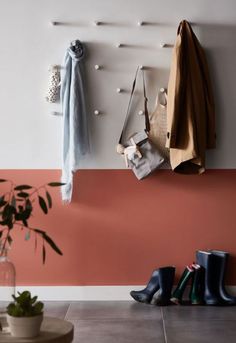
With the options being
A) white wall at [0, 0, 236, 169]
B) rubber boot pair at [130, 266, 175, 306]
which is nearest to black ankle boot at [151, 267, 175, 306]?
rubber boot pair at [130, 266, 175, 306]

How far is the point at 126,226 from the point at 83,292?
48 centimetres

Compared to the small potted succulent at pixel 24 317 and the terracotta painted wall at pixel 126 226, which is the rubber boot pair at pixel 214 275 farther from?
the small potted succulent at pixel 24 317

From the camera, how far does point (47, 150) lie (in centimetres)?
340

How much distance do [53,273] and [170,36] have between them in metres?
1.62

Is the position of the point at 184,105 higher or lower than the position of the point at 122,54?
lower

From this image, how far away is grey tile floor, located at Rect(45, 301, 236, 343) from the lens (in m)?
2.69

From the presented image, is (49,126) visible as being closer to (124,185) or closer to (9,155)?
(9,155)

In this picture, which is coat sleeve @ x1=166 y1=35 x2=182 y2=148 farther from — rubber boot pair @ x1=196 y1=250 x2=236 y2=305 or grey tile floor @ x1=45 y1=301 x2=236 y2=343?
grey tile floor @ x1=45 y1=301 x2=236 y2=343

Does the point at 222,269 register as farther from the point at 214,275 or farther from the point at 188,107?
the point at 188,107

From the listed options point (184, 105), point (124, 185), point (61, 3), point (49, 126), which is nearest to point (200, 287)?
point (124, 185)

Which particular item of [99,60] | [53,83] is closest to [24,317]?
[53,83]

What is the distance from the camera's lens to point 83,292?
339 centimetres

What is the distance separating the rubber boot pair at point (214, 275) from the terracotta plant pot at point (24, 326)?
1.64 metres

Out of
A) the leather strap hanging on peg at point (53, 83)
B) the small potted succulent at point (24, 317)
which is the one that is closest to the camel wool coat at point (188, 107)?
the leather strap hanging on peg at point (53, 83)
